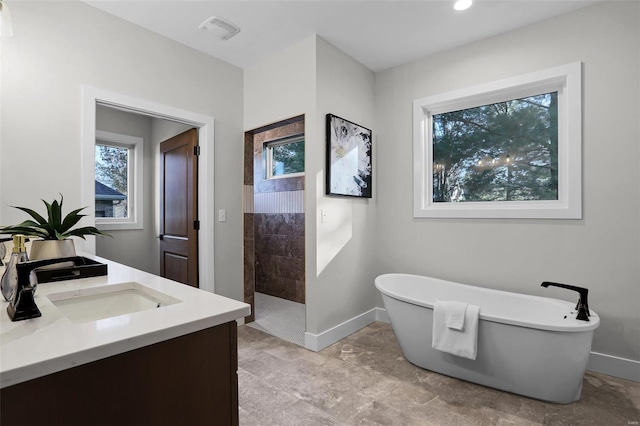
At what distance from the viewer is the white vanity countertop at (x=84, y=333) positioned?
23.8 inches

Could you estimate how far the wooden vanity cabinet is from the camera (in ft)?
2.02

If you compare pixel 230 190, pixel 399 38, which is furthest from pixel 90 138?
pixel 399 38

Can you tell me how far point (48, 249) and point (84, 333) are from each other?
92 centimetres

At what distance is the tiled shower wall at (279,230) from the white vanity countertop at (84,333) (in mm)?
2960

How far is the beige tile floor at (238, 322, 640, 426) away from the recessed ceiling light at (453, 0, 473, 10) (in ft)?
8.58

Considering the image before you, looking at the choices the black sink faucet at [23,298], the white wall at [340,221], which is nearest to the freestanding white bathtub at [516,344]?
the white wall at [340,221]

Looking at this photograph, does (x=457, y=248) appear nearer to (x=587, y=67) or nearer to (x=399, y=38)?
(x=587, y=67)

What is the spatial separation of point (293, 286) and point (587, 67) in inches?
142

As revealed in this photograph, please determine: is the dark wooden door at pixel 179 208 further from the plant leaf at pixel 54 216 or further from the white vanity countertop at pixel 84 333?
the white vanity countertop at pixel 84 333

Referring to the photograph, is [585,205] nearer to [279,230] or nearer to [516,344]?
[516,344]

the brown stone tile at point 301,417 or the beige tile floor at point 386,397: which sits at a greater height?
the brown stone tile at point 301,417

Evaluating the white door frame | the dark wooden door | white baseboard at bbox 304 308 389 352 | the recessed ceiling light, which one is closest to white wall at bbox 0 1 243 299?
the white door frame

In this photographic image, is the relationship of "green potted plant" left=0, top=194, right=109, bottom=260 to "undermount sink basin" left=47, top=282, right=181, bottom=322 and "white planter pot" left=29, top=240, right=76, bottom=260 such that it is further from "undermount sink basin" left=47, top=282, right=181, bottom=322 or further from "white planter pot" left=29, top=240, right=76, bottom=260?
"undermount sink basin" left=47, top=282, right=181, bottom=322

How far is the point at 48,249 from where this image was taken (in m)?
1.37
